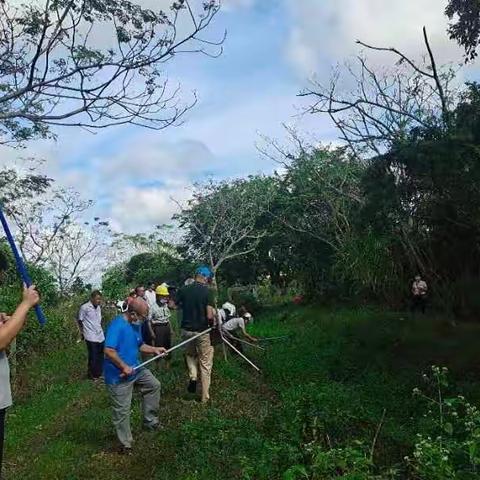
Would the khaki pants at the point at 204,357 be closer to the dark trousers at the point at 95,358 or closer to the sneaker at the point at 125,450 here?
the sneaker at the point at 125,450

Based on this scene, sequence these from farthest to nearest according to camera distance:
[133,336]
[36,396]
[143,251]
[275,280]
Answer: [143,251], [275,280], [36,396], [133,336]

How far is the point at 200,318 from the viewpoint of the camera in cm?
965

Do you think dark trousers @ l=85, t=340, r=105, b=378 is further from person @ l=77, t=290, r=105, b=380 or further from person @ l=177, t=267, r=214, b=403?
person @ l=177, t=267, r=214, b=403

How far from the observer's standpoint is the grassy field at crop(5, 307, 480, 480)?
6.29 meters

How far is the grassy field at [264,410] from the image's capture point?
6.29 meters

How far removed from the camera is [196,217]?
4625cm

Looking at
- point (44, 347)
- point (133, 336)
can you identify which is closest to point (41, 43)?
point (133, 336)

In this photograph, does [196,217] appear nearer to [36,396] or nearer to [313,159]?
[313,159]

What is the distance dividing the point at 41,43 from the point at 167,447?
507 cm

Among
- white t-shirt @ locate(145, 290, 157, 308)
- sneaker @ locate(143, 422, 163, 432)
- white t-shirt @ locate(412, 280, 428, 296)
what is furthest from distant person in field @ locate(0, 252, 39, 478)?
white t-shirt @ locate(412, 280, 428, 296)

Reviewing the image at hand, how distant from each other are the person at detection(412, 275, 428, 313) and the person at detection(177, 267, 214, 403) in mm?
6432

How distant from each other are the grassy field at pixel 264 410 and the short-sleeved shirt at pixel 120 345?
82 cm

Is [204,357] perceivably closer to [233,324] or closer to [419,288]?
[233,324]

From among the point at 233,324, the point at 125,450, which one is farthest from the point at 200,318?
the point at 233,324
